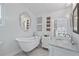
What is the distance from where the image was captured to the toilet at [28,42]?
149cm

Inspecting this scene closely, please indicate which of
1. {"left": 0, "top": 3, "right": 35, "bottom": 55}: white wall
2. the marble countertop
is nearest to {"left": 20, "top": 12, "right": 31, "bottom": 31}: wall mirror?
{"left": 0, "top": 3, "right": 35, "bottom": 55}: white wall

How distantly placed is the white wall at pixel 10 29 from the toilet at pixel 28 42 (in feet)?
0.22

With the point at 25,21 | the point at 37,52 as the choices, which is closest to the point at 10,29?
the point at 25,21

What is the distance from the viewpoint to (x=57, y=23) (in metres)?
1.46

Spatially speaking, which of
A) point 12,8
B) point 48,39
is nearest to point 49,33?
point 48,39

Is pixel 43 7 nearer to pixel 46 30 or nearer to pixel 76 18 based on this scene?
pixel 46 30

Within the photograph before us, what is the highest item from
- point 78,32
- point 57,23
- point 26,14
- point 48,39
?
point 26,14

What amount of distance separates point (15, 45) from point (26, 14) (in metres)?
0.51

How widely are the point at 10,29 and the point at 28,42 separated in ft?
1.12

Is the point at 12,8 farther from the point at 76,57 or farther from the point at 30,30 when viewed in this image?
the point at 76,57

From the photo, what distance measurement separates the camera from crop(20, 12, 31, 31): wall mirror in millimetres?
1497

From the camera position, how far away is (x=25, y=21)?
152 cm

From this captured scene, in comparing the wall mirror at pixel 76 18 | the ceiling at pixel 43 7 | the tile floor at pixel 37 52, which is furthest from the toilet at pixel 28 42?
the wall mirror at pixel 76 18

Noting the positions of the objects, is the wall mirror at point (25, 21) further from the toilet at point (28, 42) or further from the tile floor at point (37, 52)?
the tile floor at point (37, 52)
